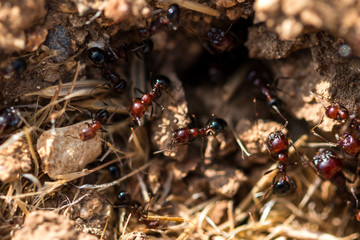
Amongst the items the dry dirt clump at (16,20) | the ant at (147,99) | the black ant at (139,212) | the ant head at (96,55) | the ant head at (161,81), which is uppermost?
Result: the dry dirt clump at (16,20)

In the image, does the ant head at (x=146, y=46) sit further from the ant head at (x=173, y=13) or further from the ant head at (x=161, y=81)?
the ant head at (x=173, y=13)

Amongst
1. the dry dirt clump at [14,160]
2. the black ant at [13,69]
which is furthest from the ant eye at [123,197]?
the black ant at [13,69]

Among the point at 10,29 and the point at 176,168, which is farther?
the point at 176,168

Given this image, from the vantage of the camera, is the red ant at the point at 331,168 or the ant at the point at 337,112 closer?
the ant at the point at 337,112

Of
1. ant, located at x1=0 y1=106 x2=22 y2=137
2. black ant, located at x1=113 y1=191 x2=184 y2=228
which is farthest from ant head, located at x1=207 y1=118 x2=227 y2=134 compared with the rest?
ant, located at x1=0 y1=106 x2=22 y2=137

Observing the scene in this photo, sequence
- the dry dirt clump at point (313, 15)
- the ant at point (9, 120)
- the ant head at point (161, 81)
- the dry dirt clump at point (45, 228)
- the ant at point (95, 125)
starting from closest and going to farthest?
1. the dry dirt clump at point (313, 15)
2. the dry dirt clump at point (45, 228)
3. the ant at point (9, 120)
4. the ant at point (95, 125)
5. the ant head at point (161, 81)

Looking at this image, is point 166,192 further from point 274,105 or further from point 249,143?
point 274,105

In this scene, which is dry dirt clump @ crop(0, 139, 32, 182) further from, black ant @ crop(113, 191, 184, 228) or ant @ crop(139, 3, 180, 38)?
ant @ crop(139, 3, 180, 38)

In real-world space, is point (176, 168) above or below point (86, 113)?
below

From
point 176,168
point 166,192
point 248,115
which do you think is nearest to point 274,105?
point 248,115
